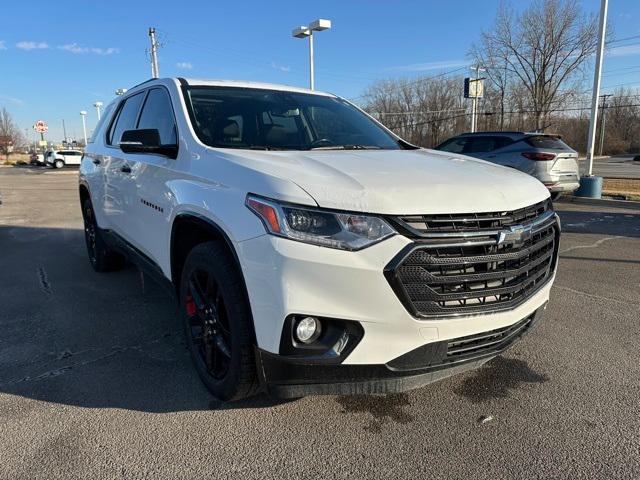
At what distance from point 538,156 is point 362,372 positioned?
9.40 m

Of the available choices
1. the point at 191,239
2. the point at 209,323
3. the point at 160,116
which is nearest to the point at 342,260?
the point at 209,323

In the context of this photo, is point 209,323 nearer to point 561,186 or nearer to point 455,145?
point 561,186

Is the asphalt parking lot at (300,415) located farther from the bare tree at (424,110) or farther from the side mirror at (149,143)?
the bare tree at (424,110)

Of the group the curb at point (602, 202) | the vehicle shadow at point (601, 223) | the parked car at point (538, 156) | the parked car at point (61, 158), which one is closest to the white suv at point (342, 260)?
the vehicle shadow at point (601, 223)

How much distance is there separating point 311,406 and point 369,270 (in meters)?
1.10

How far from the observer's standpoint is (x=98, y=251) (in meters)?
5.56

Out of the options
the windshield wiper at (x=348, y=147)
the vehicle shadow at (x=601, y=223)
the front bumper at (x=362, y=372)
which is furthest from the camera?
the vehicle shadow at (x=601, y=223)

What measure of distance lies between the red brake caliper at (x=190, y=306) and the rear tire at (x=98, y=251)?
8.76ft

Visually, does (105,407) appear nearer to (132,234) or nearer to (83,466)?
(83,466)

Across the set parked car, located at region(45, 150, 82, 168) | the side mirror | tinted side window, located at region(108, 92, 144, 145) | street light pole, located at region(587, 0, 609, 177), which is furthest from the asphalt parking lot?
parked car, located at region(45, 150, 82, 168)

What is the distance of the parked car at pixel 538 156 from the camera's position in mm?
10258

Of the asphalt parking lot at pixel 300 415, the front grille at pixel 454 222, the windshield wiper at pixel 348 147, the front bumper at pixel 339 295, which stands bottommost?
the asphalt parking lot at pixel 300 415

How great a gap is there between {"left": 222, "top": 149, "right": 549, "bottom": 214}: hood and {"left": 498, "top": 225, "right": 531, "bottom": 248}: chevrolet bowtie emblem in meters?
0.11

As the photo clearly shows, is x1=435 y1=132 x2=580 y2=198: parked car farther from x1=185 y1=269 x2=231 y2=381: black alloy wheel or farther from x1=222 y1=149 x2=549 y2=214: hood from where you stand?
x1=185 y1=269 x2=231 y2=381: black alloy wheel
